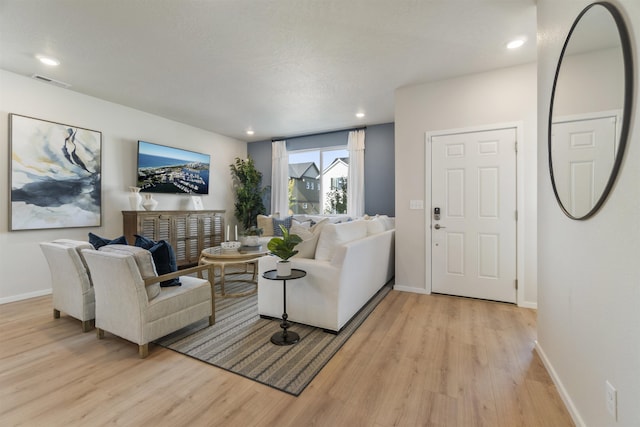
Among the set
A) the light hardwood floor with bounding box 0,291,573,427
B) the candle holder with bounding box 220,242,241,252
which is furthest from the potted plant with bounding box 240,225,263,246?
the light hardwood floor with bounding box 0,291,573,427

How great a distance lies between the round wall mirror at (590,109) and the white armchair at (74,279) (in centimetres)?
353

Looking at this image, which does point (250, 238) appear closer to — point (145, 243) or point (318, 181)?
point (145, 243)

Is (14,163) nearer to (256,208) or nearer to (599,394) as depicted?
(256,208)

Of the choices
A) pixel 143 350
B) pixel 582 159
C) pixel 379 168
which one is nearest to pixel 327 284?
pixel 143 350

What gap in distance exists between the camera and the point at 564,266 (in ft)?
5.12

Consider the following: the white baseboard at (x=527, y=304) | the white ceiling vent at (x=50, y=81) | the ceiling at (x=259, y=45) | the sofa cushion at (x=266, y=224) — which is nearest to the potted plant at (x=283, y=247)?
the ceiling at (x=259, y=45)

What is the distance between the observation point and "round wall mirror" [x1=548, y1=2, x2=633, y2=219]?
105cm

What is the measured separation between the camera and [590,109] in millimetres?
1281

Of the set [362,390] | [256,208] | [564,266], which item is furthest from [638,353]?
[256,208]

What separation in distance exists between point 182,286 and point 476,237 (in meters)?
3.18

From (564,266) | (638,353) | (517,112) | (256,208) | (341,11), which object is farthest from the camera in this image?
(256,208)

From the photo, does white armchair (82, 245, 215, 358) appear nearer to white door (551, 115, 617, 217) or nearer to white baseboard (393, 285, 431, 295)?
white baseboard (393, 285, 431, 295)

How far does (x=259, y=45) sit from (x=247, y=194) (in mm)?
3826

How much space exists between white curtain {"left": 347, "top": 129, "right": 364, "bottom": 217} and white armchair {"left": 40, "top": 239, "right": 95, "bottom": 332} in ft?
13.2
